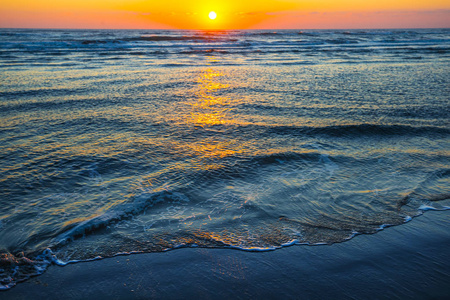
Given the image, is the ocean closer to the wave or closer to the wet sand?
the wave

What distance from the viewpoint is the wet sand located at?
3186 millimetres

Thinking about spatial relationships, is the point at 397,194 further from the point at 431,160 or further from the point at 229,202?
the point at 229,202

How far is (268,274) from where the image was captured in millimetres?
3465

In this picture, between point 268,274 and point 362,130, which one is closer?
point 268,274

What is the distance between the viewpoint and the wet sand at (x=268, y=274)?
3.19 m

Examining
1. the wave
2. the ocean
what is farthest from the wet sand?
the wave

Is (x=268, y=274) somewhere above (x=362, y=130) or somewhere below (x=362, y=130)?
below

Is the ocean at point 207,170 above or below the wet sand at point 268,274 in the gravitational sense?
above

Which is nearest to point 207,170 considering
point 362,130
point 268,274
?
point 268,274

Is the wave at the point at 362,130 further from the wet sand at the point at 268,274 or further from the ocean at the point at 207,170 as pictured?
the wet sand at the point at 268,274

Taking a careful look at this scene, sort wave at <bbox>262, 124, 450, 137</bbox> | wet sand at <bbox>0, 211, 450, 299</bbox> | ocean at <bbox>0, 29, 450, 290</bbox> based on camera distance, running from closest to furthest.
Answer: wet sand at <bbox>0, 211, 450, 299</bbox> < ocean at <bbox>0, 29, 450, 290</bbox> < wave at <bbox>262, 124, 450, 137</bbox>

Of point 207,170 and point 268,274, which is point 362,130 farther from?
point 268,274

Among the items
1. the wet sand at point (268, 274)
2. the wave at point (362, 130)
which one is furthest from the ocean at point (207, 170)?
the wet sand at point (268, 274)

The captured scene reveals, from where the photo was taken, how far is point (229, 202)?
4930 millimetres
